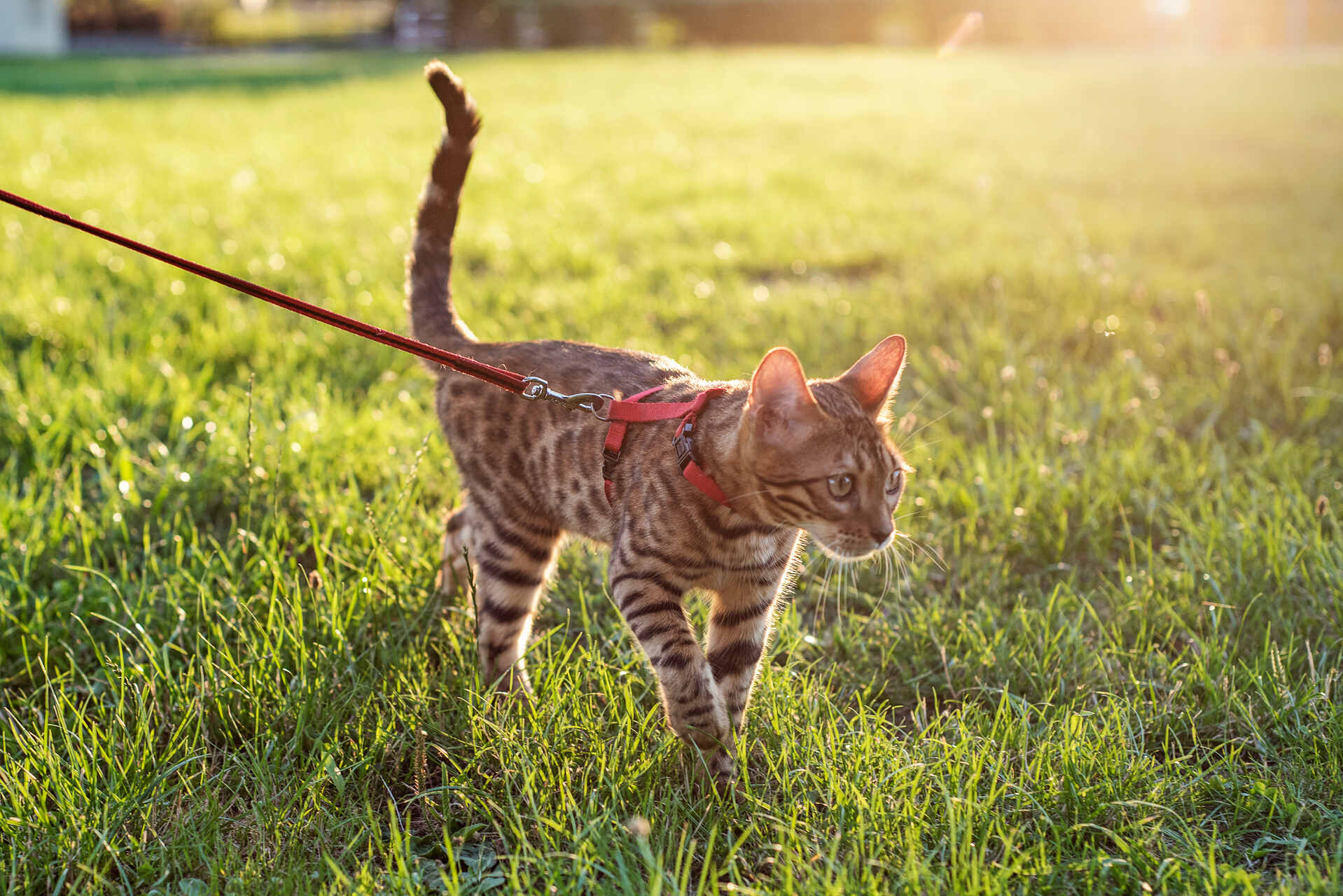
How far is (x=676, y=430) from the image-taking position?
7.93ft

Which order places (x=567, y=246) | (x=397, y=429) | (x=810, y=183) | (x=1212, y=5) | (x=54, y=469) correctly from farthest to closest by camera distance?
(x=1212, y=5), (x=810, y=183), (x=567, y=246), (x=397, y=429), (x=54, y=469)

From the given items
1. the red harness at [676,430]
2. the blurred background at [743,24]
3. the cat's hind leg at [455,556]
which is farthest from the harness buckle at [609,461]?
the blurred background at [743,24]

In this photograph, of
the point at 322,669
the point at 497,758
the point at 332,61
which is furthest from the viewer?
the point at 332,61

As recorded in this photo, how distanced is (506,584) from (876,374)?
108 cm

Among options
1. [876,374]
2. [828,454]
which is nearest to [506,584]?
[828,454]

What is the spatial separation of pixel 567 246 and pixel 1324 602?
4.73 metres

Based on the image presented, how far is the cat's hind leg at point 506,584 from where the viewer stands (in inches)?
107

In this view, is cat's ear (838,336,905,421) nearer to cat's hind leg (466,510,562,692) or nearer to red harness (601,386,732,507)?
red harness (601,386,732,507)

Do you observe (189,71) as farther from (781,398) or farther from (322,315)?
(781,398)

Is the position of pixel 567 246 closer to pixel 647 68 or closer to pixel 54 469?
pixel 54 469

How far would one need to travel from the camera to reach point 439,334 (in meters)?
2.95

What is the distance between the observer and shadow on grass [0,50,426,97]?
53.6 feet

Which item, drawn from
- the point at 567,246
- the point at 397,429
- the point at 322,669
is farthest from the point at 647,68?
the point at 322,669

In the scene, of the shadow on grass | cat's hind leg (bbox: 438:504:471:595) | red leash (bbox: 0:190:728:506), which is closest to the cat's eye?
red leash (bbox: 0:190:728:506)
